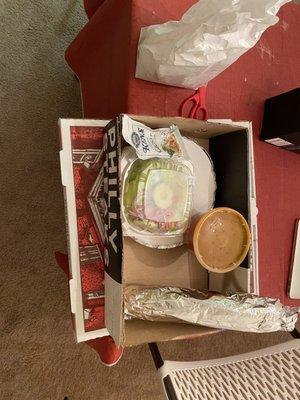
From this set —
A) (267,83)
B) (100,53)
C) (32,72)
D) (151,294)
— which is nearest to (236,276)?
(151,294)

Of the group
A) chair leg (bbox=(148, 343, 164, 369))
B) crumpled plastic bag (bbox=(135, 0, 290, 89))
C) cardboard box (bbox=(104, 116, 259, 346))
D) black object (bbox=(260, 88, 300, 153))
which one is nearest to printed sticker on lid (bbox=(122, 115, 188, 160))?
cardboard box (bbox=(104, 116, 259, 346))

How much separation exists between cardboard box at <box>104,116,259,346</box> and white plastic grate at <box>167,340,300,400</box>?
131 millimetres

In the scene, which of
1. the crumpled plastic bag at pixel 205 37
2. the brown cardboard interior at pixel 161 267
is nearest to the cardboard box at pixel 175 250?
the brown cardboard interior at pixel 161 267

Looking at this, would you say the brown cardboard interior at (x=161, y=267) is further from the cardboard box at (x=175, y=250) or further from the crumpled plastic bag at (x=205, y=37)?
the crumpled plastic bag at (x=205, y=37)

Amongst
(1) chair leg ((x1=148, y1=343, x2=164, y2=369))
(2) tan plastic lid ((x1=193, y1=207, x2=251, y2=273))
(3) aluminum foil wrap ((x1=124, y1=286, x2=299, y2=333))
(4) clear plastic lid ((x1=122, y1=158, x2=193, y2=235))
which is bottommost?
(1) chair leg ((x1=148, y1=343, x2=164, y2=369))

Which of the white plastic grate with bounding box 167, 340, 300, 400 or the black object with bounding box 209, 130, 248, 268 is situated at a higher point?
the black object with bounding box 209, 130, 248, 268

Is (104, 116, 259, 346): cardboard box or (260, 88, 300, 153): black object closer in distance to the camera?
(104, 116, 259, 346): cardboard box

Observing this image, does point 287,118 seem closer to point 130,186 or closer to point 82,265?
point 130,186

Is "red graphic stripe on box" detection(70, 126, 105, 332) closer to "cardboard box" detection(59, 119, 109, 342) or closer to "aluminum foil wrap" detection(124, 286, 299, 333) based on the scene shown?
"cardboard box" detection(59, 119, 109, 342)

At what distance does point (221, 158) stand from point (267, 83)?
0.26 m

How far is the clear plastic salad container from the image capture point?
79cm

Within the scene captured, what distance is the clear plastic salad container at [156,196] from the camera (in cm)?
79

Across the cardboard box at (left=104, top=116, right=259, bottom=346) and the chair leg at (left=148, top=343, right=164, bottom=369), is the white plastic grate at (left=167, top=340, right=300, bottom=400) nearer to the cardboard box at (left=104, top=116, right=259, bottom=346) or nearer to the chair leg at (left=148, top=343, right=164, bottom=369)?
the chair leg at (left=148, top=343, right=164, bottom=369)

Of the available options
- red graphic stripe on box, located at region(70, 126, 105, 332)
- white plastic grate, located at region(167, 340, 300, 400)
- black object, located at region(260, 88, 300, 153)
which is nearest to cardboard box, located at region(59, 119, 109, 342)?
red graphic stripe on box, located at region(70, 126, 105, 332)
